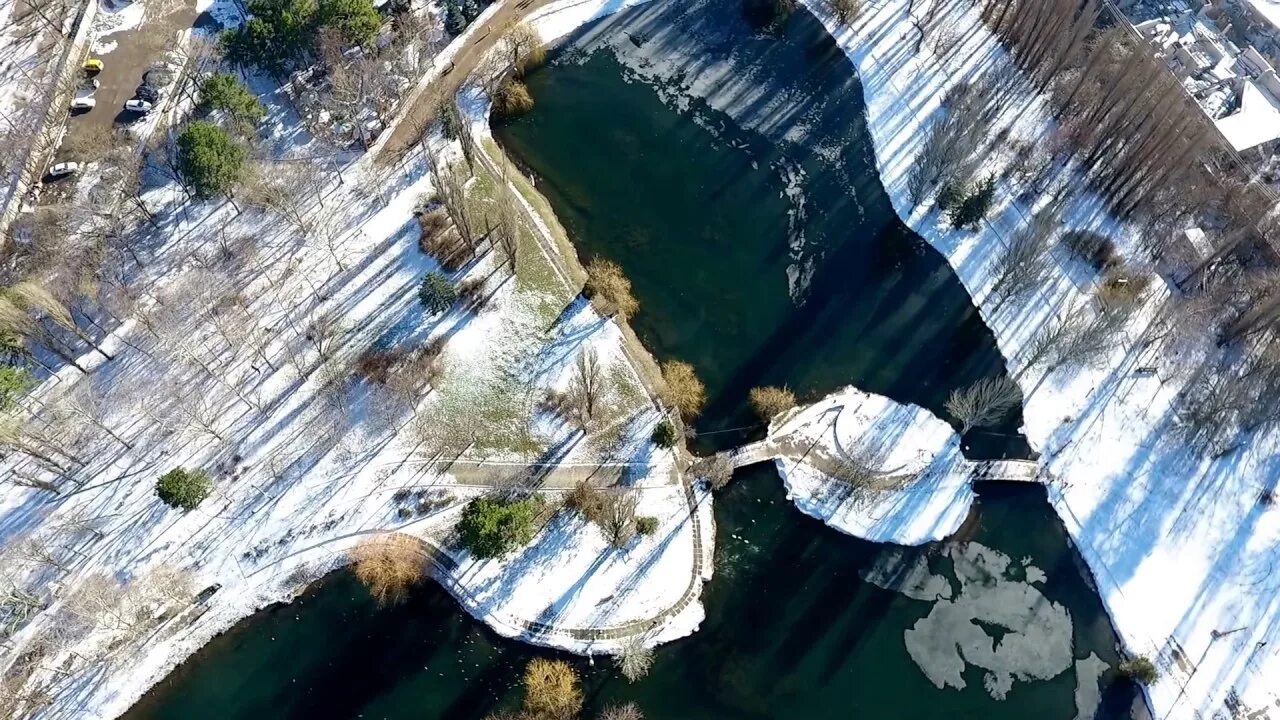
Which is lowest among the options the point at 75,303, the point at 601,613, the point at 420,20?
the point at 601,613

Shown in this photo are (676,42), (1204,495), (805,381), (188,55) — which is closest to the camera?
(1204,495)

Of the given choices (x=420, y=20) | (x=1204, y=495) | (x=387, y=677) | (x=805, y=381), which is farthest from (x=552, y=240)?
(x=1204, y=495)

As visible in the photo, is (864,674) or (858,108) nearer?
(864,674)

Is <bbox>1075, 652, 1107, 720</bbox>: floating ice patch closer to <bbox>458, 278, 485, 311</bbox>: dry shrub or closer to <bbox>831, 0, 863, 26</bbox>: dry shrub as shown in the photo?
<bbox>458, 278, 485, 311</bbox>: dry shrub

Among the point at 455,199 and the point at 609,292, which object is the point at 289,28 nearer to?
the point at 455,199

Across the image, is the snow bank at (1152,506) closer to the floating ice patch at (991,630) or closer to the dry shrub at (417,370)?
the floating ice patch at (991,630)

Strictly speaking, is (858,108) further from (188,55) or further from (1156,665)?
(188,55)
